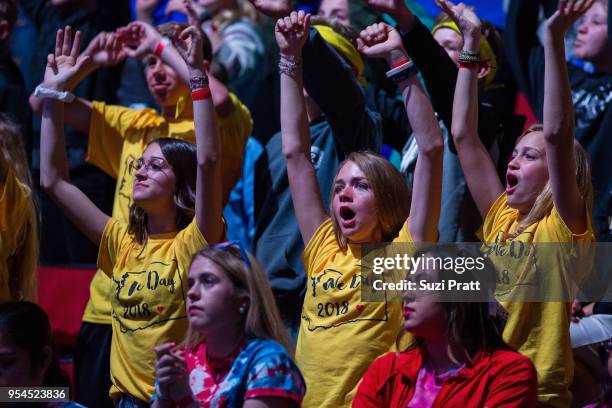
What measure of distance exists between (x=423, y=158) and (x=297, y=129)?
58cm

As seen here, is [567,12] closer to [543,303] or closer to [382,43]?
[382,43]

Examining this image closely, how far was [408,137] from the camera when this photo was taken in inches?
198

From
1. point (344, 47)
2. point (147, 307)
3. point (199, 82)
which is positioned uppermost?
point (199, 82)

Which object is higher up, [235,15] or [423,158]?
[423,158]

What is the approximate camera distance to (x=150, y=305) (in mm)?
4047

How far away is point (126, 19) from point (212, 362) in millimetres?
3424

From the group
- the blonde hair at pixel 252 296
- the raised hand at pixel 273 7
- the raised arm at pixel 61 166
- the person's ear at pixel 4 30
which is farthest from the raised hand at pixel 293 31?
the person's ear at pixel 4 30

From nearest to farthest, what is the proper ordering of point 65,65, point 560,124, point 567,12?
1. point 567,12
2. point 560,124
3. point 65,65

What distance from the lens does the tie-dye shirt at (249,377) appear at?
305cm

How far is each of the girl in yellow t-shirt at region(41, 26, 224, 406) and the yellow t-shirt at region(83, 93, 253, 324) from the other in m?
0.31

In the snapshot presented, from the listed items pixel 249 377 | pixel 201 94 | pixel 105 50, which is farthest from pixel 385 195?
pixel 105 50

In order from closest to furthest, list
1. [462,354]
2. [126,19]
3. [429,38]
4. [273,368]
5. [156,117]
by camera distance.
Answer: [273,368] < [462,354] < [429,38] < [156,117] < [126,19]

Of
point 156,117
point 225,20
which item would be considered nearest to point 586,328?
point 156,117

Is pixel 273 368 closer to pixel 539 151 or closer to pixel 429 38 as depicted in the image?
pixel 539 151
